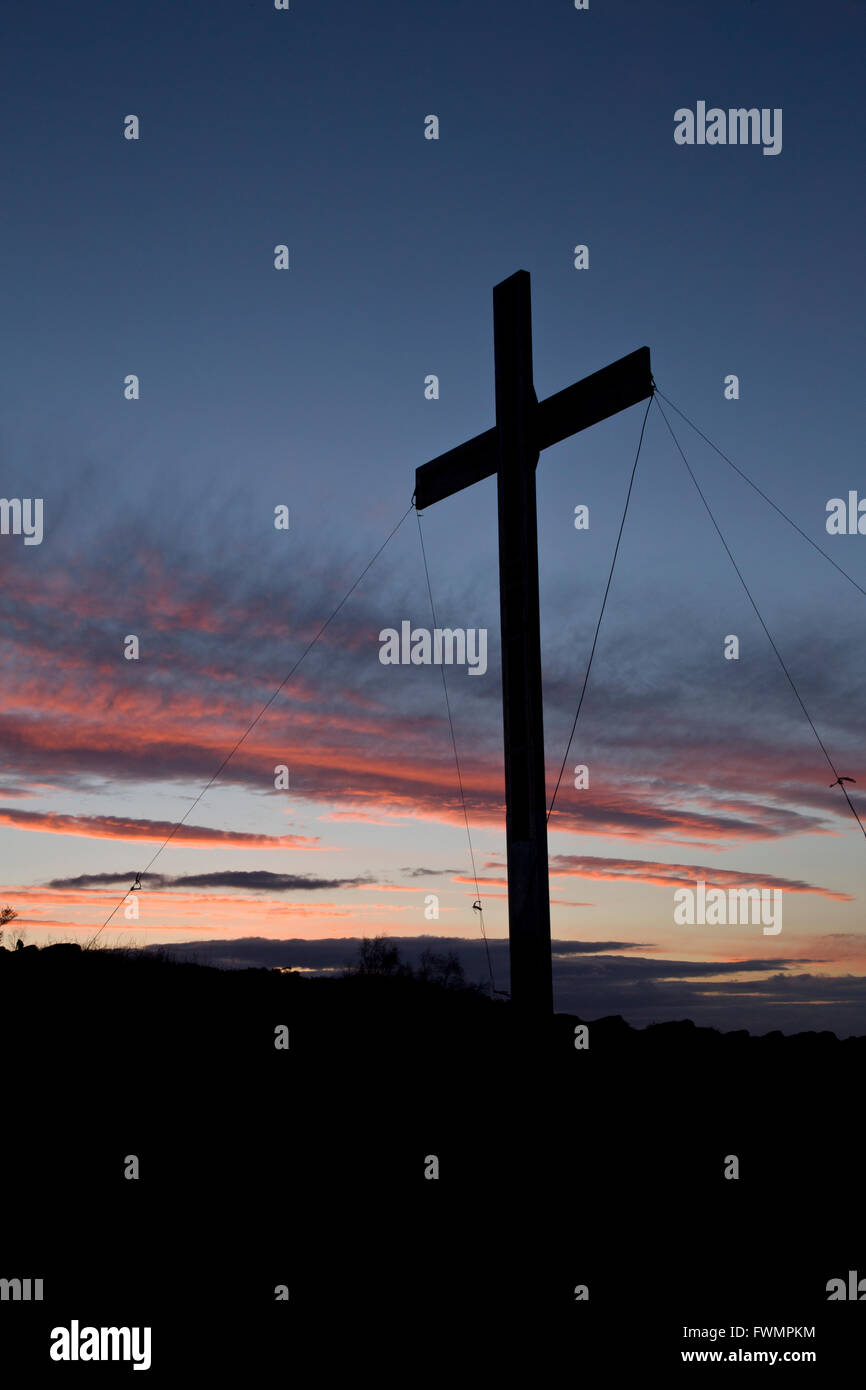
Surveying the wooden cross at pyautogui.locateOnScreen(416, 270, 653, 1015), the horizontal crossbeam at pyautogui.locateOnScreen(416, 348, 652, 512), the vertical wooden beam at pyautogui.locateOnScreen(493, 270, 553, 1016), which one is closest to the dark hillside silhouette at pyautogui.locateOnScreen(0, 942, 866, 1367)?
the vertical wooden beam at pyautogui.locateOnScreen(493, 270, 553, 1016)

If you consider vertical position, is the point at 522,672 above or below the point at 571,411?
below

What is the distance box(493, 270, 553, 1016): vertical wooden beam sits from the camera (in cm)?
882

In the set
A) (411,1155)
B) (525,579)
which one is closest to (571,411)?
(525,579)

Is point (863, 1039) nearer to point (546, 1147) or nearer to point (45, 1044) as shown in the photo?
point (546, 1147)

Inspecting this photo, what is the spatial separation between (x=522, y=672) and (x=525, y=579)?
0.78 m

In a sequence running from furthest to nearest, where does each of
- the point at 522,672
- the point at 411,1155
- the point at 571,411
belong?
the point at 571,411, the point at 522,672, the point at 411,1155

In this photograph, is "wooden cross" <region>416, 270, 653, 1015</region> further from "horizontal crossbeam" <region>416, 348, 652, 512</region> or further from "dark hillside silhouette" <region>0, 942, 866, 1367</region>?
"dark hillside silhouette" <region>0, 942, 866, 1367</region>

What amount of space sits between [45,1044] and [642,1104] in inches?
176

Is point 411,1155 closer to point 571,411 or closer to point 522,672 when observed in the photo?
point 522,672

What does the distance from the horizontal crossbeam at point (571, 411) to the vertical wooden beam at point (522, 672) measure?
0.17 metres

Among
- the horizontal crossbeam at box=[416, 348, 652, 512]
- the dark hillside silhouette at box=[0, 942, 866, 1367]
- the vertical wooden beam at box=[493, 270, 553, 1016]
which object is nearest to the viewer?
the dark hillside silhouette at box=[0, 942, 866, 1367]

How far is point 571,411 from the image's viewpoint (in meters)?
9.32

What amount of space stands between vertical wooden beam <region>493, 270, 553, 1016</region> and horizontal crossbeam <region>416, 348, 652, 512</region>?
17 cm

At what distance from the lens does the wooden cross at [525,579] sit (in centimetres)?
884
